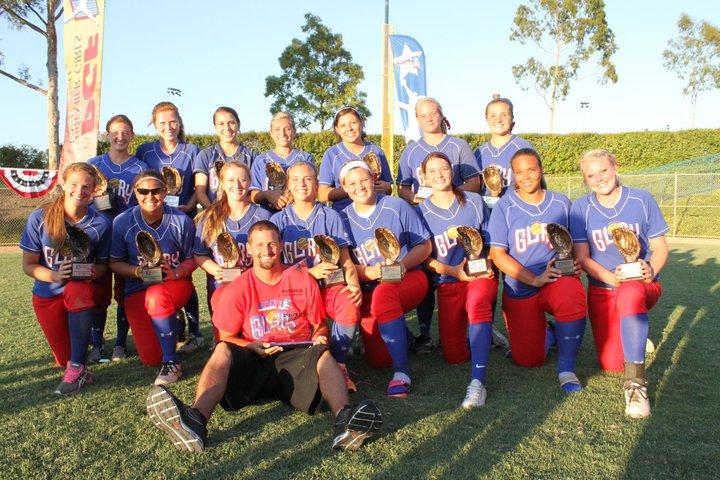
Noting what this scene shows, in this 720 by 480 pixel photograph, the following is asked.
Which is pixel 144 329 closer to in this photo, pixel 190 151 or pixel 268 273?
pixel 268 273

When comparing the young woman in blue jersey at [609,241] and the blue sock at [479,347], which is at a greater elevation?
the young woman in blue jersey at [609,241]

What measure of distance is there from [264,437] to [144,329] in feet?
5.50

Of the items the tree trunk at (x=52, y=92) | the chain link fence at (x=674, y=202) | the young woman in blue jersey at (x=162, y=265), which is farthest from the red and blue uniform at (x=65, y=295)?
the tree trunk at (x=52, y=92)

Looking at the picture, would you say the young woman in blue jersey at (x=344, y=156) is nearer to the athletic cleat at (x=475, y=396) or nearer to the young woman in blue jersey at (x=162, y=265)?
the young woman in blue jersey at (x=162, y=265)

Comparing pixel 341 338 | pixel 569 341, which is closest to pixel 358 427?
pixel 341 338

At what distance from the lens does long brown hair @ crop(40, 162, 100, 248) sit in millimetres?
3852

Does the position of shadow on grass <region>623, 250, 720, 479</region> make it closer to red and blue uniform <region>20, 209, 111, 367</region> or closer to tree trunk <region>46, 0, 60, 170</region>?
red and blue uniform <region>20, 209, 111, 367</region>

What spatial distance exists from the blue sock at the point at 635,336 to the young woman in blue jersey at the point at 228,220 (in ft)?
8.14

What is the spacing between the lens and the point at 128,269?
161 inches

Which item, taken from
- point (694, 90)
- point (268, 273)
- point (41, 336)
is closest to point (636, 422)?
point (268, 273)

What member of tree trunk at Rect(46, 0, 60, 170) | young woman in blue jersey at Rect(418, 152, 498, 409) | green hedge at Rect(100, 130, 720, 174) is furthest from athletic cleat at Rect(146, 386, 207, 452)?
green hedge at Rect(100, 130, 720, 174)

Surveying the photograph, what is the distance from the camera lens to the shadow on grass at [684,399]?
250 centimetres

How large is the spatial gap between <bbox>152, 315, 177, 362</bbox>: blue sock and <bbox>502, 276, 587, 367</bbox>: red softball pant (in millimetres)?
2370

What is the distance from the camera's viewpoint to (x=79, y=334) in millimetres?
3801
